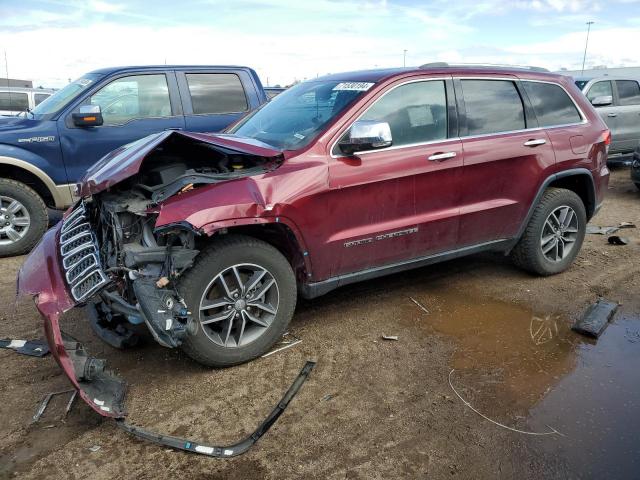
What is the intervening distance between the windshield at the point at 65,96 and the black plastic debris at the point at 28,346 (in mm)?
3340

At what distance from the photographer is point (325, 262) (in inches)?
144

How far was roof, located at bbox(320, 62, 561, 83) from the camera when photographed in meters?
3.99

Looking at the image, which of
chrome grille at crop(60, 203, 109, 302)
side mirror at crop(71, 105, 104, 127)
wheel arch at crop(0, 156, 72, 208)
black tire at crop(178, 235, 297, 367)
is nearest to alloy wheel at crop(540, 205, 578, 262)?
black tire at crop(178, 235, 297, 367)

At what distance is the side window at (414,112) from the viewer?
3.85m

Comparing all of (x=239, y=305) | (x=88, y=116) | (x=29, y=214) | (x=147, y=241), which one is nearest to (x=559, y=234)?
(x=239, y=305)

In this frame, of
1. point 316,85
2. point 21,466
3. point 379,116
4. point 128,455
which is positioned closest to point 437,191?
point 379,116

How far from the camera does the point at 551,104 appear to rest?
475 centimetres

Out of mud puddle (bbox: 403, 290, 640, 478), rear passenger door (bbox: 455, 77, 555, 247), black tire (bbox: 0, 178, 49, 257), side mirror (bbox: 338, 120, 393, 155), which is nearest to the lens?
mud puddle (bbox: 403, 290, 640, 478)

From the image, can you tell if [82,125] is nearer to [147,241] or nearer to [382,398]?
[147,241]

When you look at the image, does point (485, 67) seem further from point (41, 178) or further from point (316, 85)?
point (41, 178)

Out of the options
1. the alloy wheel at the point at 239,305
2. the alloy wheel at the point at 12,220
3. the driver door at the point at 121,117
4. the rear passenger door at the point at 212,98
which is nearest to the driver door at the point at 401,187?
the alloy wheel at the point at 239,305

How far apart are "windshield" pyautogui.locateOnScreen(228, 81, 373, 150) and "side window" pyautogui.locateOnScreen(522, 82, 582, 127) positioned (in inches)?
69.4

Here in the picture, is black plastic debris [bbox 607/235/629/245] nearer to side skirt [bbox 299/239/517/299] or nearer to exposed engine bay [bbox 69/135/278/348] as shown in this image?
side skirt [bbox 299/239/517/299]

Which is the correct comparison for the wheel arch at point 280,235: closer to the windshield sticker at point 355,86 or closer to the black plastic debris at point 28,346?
the windshield sticker at point 355,86
